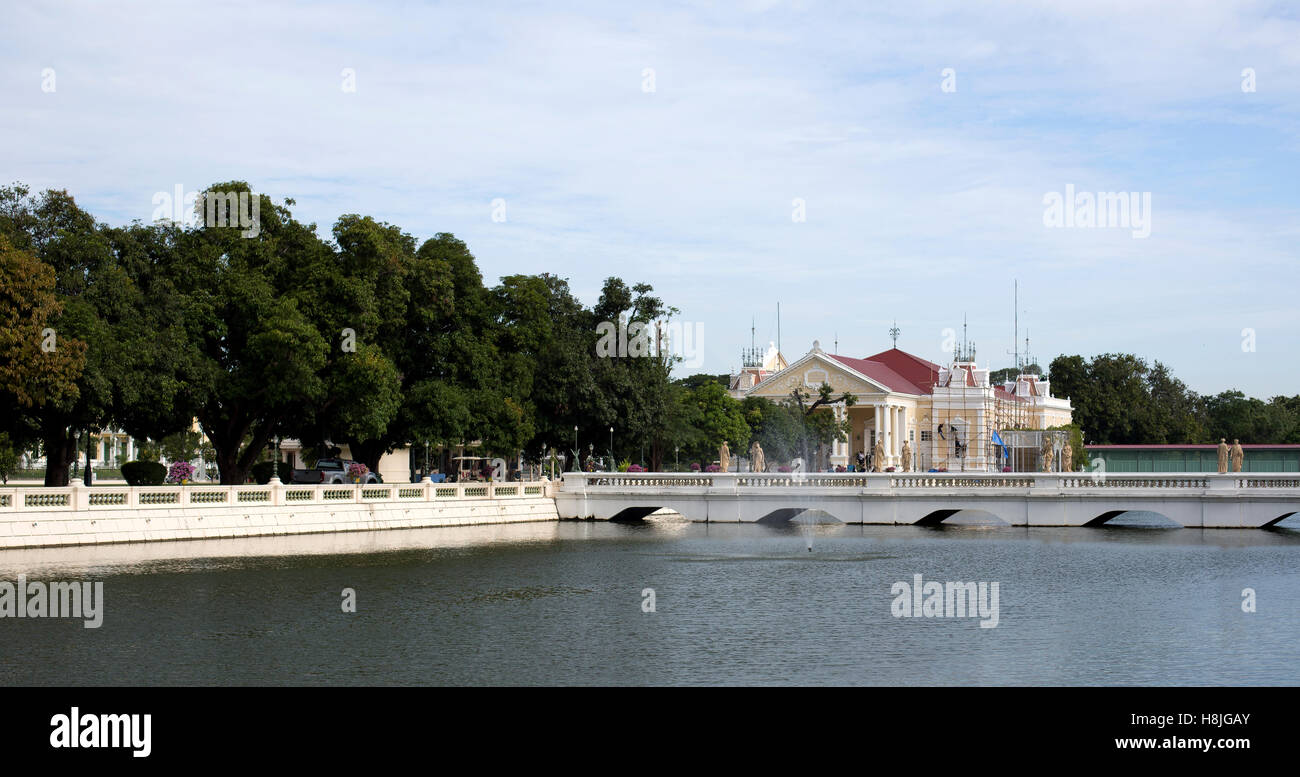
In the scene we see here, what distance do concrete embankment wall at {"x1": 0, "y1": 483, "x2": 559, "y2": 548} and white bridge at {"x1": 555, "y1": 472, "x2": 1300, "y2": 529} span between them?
4.61 meters

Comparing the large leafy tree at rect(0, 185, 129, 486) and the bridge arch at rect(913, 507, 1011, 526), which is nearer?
the large leafy tree at rect(0, 185, 129, 486)

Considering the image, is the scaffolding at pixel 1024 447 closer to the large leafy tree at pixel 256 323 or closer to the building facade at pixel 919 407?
the building facade at pixel 919 407

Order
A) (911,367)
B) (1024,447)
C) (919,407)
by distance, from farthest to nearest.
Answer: (911,367)
(919,407)
(1024,447)

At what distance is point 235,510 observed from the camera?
147 ft

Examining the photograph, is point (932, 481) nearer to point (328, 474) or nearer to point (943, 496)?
point (943, 496)

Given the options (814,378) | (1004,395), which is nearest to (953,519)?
(814,378)

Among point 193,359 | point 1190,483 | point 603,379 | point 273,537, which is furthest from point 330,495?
point 1190,483

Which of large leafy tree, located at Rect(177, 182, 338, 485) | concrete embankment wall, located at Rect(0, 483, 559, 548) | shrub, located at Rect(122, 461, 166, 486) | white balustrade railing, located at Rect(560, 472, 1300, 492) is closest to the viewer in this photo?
concrete embankment wall, located at Rect(0, 483, 559, 548)

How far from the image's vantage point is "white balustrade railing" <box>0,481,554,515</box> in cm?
3922

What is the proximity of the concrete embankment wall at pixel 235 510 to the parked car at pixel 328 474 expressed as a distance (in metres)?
7.52

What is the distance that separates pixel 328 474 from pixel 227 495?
1670 centimetres

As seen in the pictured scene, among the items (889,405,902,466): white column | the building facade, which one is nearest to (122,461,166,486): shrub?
the building facade

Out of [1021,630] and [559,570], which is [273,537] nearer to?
[559,570]

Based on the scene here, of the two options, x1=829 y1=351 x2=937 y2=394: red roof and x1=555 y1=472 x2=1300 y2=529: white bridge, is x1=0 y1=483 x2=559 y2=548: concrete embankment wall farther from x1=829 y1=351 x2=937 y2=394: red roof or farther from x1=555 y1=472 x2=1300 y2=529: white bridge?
x1=829 y1=351 x2=937 y2=394: red roof
